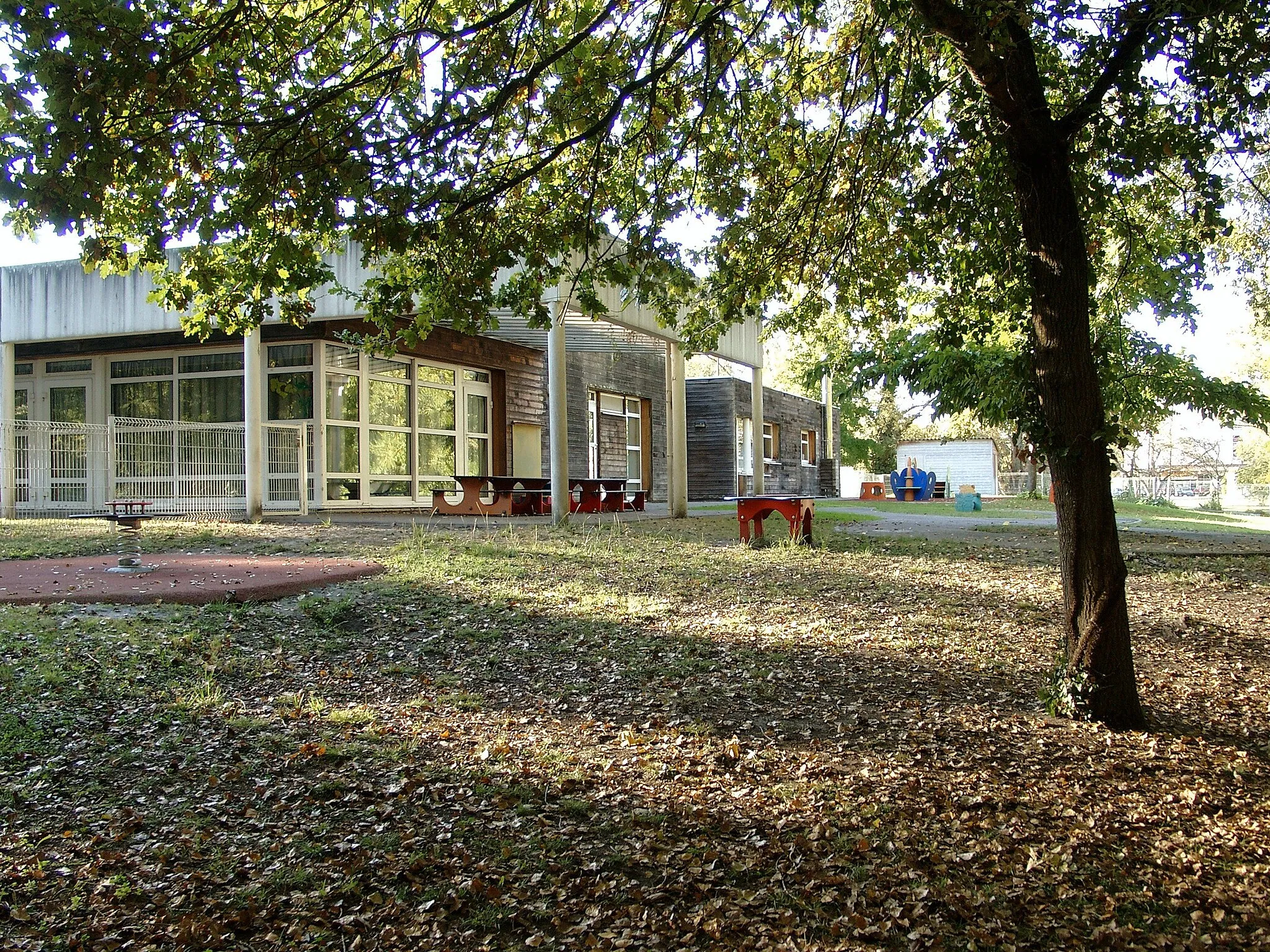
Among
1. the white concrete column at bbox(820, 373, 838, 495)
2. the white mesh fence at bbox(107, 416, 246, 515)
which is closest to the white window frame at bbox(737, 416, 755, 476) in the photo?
the white concrete column at bbox(820, 373, 838, 495)

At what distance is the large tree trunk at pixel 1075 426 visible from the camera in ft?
13.1

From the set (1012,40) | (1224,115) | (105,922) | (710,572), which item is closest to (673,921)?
(105,922)

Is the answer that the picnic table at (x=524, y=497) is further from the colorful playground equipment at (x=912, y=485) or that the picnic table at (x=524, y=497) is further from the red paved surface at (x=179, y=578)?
the colorful playground equipment at (x=912, y=485)

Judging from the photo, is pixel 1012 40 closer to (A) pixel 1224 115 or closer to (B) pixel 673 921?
(A) pixel 1224 115

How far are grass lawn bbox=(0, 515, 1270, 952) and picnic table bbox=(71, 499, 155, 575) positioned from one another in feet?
5.33

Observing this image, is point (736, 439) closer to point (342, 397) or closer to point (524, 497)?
Result: point (524, 497)

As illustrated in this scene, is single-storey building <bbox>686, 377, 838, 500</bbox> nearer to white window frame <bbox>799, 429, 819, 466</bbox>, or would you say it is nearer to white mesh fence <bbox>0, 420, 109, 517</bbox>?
white window frame <bbox>799, 429, 819, 466</bbox>

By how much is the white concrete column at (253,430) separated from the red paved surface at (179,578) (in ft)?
16.7

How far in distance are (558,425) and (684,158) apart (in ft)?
23.0

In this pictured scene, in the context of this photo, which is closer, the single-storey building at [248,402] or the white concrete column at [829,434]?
the single-storey building at [248,402]

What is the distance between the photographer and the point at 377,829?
3076 millimetres

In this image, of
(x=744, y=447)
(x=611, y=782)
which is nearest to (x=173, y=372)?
(x=611, y=782)

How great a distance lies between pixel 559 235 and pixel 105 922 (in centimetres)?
364

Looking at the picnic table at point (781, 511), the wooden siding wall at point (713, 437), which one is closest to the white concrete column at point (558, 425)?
the picnic table at point (781, 511)
